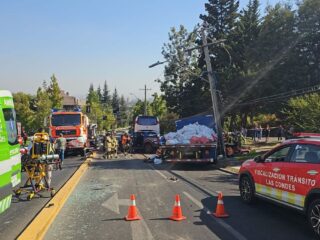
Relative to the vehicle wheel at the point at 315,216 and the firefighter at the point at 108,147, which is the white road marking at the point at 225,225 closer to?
the vehicle wheel at the point at 315,216

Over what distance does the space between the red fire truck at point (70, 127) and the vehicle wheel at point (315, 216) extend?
21660 mm

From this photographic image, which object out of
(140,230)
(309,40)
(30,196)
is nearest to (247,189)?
(140,230)

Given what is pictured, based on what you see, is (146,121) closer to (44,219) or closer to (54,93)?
(44,219)

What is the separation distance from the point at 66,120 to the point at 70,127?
55 centimetres

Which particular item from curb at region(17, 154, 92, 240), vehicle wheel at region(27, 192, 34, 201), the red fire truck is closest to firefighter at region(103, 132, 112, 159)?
the red fire truck

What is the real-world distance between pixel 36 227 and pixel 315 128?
16.2 metres

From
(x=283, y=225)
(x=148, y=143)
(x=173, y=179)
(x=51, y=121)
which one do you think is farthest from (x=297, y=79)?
(x=283, y=225)

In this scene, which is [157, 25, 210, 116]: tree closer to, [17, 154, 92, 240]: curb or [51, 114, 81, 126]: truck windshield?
A: [51, 114, 81, 126]: truck windshield

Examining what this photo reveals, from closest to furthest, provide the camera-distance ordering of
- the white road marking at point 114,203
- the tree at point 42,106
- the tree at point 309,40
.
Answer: the white road marking at point 114,203 < the tree at point 309,40 < the tree at point 42,106

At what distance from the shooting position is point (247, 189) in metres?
10.9

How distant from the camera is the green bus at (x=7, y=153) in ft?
24.9

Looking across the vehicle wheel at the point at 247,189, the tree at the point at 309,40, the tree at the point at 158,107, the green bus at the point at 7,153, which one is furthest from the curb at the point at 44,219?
the tree at the point at 158,107

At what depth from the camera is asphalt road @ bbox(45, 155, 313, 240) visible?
796cm

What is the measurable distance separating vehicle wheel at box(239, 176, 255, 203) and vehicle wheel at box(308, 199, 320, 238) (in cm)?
270
